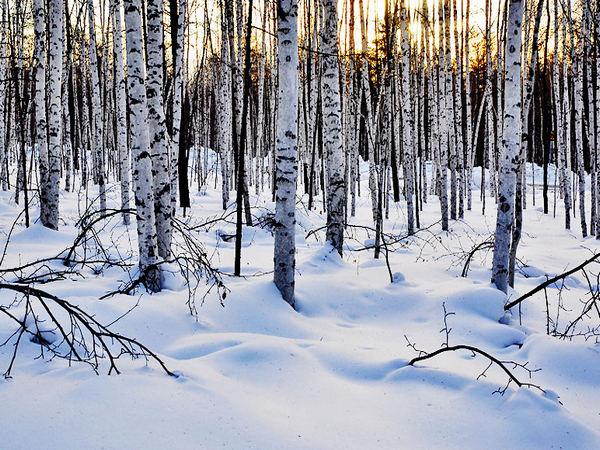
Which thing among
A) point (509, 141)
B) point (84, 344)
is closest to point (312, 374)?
point (84, 344)

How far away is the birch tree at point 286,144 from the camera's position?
397cm

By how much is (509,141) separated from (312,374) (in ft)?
11.3

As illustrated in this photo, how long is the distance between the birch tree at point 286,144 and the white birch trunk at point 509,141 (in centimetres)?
238

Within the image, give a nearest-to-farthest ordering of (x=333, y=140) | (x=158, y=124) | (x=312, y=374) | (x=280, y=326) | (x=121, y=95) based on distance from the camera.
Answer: (x=312, y=374)
(x=280, y=326)
(x=158, y=124)
(x=333, y=140)
(x=121, y=95)

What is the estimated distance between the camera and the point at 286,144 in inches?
159

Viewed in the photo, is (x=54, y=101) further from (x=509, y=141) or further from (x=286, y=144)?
(x=509, y=141)

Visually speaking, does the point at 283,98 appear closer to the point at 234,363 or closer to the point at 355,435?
the point at 234,363

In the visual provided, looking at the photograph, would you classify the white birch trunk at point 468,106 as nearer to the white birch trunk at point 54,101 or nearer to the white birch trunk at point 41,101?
the white birch trunk at point 54,101

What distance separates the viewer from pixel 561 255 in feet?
26.6

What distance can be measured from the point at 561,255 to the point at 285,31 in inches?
274

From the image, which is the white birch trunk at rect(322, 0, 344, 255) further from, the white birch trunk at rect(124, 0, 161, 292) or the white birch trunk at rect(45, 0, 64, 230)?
the white birch trunk at rect(45, 0, 64, 230)

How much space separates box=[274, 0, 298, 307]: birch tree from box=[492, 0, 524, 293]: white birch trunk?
238 cm

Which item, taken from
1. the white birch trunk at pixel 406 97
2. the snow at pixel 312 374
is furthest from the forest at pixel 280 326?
the white birch trunk at pixel 406 97

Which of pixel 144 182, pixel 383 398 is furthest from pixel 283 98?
pixel 383 398
